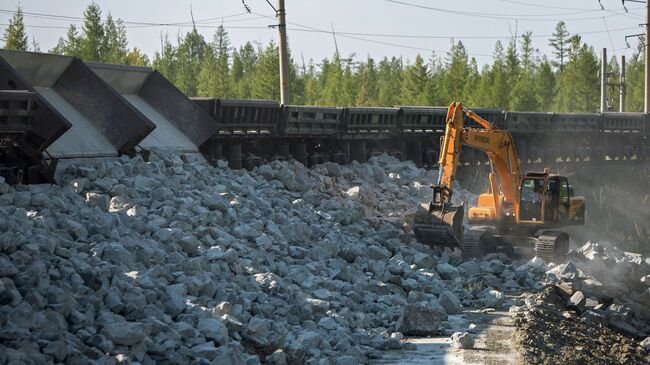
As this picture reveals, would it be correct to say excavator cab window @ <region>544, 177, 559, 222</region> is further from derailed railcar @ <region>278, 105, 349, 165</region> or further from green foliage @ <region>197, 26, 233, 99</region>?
green foliage @ <region>197, 26, 233, 99</region>

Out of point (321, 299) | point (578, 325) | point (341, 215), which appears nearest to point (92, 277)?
point (321, 299)

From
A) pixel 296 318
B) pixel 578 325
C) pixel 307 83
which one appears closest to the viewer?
pixel 296 318

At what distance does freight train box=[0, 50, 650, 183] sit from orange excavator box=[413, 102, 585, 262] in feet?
16.3

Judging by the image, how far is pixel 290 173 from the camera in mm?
23938

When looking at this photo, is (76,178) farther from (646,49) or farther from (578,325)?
(646,49)

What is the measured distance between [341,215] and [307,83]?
65.6 m

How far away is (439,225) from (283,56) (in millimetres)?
10416

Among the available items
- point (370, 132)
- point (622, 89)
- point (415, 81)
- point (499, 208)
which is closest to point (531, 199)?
point (499, 208)

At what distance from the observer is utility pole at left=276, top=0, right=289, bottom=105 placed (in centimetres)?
3056

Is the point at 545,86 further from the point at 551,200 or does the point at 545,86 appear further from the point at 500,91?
the point at 551,200

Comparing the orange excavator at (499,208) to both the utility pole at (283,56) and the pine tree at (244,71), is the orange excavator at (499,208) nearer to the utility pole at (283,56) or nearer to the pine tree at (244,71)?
the utility pole at (283,56)

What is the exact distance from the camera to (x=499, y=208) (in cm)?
2442

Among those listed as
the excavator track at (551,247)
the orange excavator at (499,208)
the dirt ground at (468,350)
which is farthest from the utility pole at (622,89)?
the dirt ground at (468,350)

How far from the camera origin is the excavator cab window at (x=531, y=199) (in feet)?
79.0
